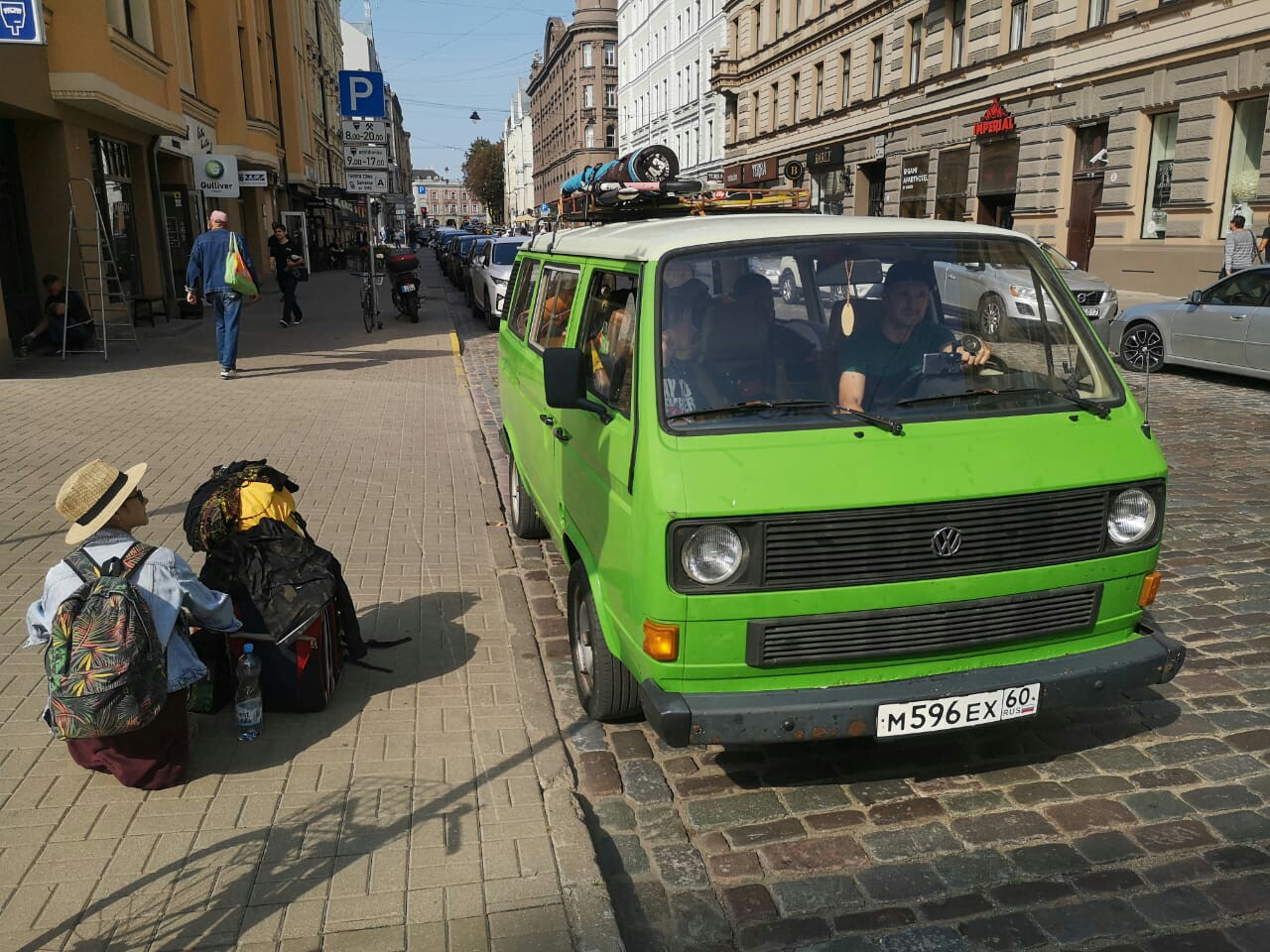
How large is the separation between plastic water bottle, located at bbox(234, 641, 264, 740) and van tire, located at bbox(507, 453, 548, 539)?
9.17 feet

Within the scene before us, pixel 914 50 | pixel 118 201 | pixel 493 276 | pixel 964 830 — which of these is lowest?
pixel 964 830

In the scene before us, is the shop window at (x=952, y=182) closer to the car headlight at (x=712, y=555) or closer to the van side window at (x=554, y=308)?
the van side window at (x=554, y=308)

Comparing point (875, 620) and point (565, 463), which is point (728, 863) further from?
point (565, 463)

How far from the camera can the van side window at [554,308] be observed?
16.6ft

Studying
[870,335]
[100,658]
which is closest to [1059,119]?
[870,335]

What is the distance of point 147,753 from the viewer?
3.62 metres

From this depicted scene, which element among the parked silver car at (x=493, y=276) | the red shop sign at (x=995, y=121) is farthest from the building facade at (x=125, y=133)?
the red shop sign at (x=995, y=121)

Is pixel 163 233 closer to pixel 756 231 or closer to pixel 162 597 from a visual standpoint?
pixel 162 597

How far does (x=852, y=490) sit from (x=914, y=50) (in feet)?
111

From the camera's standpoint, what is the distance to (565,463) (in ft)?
15.1

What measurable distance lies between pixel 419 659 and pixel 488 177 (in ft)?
464

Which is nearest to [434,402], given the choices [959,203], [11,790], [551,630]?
[551,630]

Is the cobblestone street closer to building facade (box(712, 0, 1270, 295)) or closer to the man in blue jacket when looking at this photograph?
the man in blue jacket

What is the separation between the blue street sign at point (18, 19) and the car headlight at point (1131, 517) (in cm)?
992
